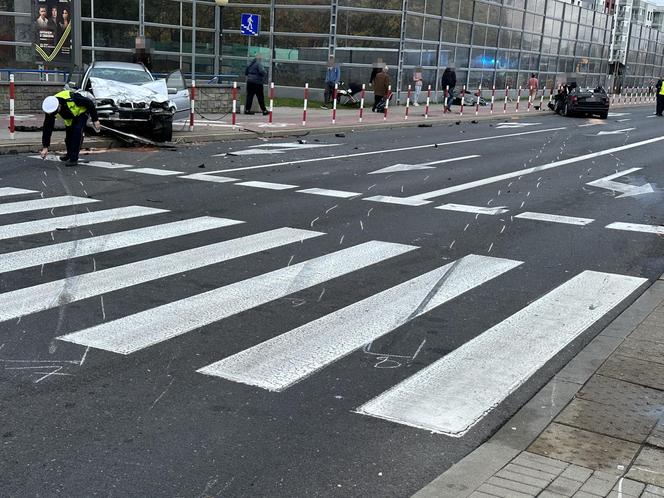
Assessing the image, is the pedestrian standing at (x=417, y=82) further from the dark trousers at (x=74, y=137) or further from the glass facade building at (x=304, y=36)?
the dark trousers at (x=74, y=137)

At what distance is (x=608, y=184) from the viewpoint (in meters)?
15.5

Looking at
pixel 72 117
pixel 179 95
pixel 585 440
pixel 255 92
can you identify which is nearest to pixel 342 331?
pixel 585 440

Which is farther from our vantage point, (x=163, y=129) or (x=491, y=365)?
(x=163, y=129)

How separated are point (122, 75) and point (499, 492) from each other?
1732 cm

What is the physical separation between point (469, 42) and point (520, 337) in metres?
39.9

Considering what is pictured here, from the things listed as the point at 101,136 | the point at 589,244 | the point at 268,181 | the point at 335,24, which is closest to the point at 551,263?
the point at 589,244

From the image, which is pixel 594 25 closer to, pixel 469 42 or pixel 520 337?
pixel 469 42

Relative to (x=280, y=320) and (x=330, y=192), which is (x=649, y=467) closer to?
(x=280, y=320)

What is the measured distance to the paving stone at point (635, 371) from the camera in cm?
555

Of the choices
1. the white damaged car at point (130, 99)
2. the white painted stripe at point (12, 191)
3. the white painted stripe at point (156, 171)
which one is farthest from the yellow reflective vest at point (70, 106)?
the white damaged car at point (130, 99)

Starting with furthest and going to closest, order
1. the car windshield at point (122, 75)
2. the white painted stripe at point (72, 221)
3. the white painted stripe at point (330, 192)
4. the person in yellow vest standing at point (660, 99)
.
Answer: the person in yellow vest standing at point (660, 99)
the car windshield at point (122, 75)
the white painted stripe at point (330, 192)
the white painted stripe at point (72, 221)

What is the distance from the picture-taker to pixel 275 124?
24547mm

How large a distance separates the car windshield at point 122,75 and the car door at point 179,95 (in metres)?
1.23

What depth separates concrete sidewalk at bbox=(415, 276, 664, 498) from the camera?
13.3 ft
